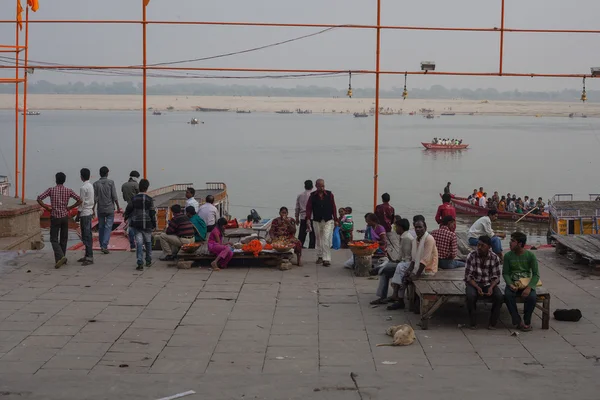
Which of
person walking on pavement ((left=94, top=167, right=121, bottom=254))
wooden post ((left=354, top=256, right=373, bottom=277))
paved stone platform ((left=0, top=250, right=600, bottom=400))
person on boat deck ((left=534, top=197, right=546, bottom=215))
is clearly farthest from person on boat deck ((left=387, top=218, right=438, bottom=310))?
person on boat deck ((left=534, top=197, right=546, bottom=215))

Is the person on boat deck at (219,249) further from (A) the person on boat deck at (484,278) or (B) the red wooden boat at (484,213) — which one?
(B) the red wooden boat at (484,213)

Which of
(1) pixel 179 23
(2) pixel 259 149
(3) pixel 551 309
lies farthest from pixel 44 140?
(3) pixel 551 309

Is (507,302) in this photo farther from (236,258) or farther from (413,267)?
(236,258)

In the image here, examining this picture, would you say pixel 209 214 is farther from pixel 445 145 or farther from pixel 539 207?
pixel 445 145

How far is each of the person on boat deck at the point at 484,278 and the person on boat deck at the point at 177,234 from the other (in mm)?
5677

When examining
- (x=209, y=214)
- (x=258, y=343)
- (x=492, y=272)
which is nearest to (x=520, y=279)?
(x=492, y=272)

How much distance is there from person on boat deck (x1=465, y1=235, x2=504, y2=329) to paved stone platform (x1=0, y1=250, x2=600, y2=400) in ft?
0.98

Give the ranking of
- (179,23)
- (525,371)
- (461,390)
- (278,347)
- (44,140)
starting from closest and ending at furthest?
(461,390) < (525,371) < (278,347) < (179,23) < (44,140)

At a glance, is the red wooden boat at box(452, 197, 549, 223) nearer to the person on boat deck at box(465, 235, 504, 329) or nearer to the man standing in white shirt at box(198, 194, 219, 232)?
the man standing in white shirt at box(198, 194, 219, 232)

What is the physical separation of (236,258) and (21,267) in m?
3.64

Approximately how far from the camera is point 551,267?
14.3 metres

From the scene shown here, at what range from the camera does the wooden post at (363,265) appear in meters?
13.4

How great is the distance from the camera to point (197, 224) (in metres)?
14.6

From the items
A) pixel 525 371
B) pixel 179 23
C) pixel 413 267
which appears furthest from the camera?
pixel 179 23
